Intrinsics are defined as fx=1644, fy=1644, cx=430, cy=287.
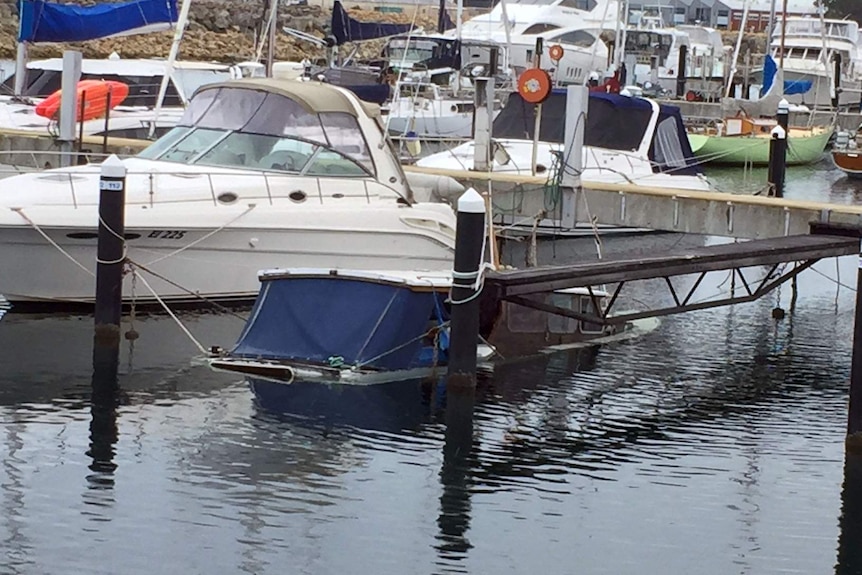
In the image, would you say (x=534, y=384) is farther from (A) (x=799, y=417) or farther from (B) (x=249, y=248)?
(B) (x=249, y=248)

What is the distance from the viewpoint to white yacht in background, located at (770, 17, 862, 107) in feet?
186

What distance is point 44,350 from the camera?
16672 millimetres

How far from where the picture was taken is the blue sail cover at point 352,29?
41375 mm

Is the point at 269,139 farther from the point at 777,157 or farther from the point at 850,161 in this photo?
the point at 850,161

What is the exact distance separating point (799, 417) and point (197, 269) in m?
6.86

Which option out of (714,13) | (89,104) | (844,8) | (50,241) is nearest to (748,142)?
(89,104)

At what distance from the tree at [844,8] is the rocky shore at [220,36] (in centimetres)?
3197

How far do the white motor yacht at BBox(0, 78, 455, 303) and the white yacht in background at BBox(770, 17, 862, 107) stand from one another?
121 feet

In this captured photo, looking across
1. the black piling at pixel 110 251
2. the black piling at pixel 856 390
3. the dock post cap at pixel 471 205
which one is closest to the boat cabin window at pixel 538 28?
the black piling at pixel 110 251

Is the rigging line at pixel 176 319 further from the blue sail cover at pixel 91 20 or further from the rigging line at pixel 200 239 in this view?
the blue sail cover at pixel 91 20

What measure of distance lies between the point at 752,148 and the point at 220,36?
32.0 meters

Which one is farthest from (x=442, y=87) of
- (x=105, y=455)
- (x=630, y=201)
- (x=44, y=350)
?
(x=105, y=455)

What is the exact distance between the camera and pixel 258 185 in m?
18.4

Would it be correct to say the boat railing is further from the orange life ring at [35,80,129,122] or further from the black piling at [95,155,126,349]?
the orange life ring at [35,80,129,122]
